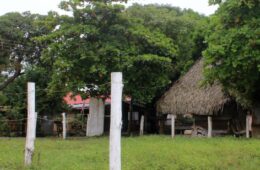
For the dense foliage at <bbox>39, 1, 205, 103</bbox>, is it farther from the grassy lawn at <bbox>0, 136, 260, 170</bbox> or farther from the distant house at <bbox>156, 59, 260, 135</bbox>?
the grassy lawn at <bbox>0, 136, 260, 170</bbox>

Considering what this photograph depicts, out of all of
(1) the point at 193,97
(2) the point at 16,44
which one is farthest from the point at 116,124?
(2) the point at 16,44

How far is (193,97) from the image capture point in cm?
2467

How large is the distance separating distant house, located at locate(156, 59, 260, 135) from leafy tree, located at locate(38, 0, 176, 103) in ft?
6.97

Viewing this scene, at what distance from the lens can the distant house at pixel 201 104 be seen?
23.3 metres

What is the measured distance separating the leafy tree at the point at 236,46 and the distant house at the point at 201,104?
317 cm

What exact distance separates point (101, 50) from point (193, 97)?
5814 mm

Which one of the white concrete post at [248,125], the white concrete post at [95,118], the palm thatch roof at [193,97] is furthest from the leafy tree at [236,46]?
the white concrete post at [95,118]

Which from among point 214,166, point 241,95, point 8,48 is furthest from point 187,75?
point 214,166

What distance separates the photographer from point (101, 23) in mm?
23516

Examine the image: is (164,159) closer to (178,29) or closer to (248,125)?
(248,125)

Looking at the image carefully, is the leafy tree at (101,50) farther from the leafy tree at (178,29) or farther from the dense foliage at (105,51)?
the leafy tree at (178,29)

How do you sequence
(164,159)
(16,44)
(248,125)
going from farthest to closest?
(16,44)
(248,125)
(164,159)

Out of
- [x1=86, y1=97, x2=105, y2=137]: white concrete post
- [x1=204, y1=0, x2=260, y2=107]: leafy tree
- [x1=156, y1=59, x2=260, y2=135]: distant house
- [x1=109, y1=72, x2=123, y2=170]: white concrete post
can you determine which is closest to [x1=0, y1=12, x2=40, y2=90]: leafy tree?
[x1=86, y1=97, x2=105, y2=137]: white concrete post

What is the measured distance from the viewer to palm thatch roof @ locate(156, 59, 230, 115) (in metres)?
23.2
